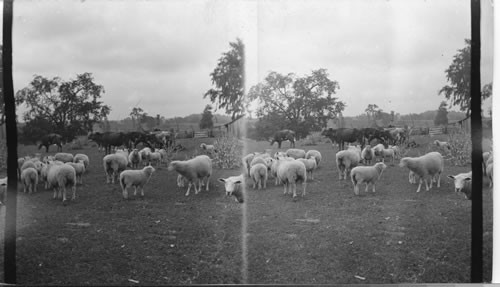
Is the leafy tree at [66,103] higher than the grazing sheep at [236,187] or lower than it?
higher

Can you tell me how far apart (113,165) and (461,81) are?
308 centimetres

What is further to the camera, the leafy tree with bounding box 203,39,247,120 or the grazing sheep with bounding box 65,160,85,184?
the grazing sheep with bounding box 65,160,85,184

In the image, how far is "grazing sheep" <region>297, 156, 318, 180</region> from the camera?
3572 millimetres

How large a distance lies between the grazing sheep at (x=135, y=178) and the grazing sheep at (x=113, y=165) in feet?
0.21

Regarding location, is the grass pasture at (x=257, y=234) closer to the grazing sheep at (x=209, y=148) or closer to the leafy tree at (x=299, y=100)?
the grazing sheep at (x=209, y=148)

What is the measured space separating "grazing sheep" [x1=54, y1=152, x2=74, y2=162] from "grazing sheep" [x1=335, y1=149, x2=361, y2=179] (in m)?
2.36

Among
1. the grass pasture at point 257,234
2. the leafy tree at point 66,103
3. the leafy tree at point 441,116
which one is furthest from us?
the leafy tree at point 66,103

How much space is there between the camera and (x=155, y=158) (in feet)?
11.9

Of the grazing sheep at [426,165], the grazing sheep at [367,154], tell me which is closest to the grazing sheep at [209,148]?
the grazing sheep at [367,154]

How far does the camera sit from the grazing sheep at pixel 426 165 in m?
3.49

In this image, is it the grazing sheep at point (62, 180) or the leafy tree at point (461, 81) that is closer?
the leafy tree at point (461, 81)

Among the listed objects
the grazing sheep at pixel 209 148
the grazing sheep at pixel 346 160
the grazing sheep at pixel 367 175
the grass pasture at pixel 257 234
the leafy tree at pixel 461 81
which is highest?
the leafy tree at pixel 461 81

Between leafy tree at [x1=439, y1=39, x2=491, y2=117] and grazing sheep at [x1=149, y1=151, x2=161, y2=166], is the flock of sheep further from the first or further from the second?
leafy tree at [x1=439, y1=39, x2=491, y2=117]

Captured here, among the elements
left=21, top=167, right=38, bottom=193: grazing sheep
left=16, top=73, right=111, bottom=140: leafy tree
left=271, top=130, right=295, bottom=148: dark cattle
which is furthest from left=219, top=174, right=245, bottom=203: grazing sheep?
left=21, top=167, right=38, bottom=193: grazing sheep
